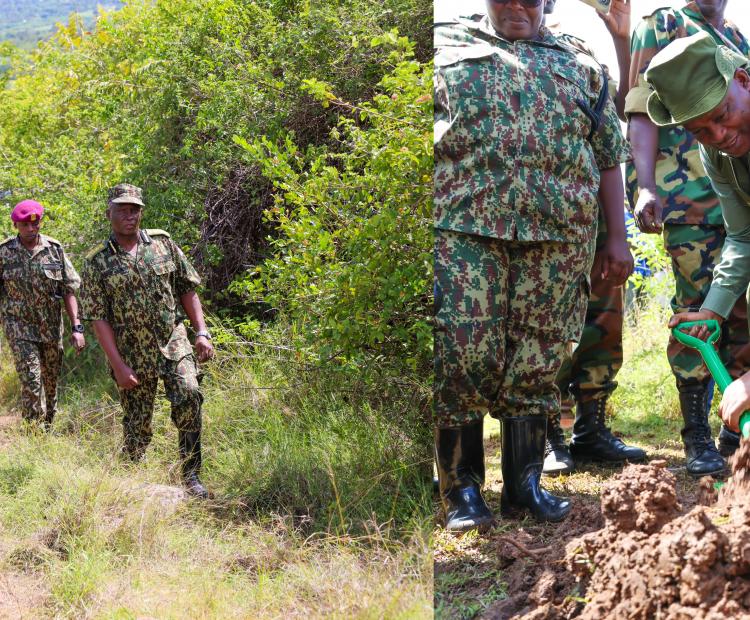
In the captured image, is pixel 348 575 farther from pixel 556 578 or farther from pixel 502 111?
pixel 502 111

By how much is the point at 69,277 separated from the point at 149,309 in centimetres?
222

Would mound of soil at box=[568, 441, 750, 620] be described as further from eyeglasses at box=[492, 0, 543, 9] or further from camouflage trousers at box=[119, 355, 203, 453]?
camouflage trousers at box=[119, 355, 203, 453]

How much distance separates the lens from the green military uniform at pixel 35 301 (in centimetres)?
602

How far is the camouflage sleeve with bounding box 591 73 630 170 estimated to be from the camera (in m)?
2.78

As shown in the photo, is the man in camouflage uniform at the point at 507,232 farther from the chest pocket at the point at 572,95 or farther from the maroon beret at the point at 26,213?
the maroon beret at the point at 26,213

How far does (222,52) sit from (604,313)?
2.48 metres

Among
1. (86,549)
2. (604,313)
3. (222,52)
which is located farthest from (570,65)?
(222,52)

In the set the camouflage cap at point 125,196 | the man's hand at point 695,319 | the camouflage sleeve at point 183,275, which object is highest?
the camouflage cap at point 125,196

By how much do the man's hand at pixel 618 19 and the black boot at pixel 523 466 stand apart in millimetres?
1431

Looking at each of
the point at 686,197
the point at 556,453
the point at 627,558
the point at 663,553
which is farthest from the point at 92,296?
the point at 663,553

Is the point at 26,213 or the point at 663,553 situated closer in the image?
the point at 663,553

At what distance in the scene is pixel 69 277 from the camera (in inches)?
241

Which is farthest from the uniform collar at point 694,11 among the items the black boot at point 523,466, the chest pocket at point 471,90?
the black boot at point 523,466

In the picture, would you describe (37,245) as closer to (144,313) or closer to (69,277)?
(69,277)
